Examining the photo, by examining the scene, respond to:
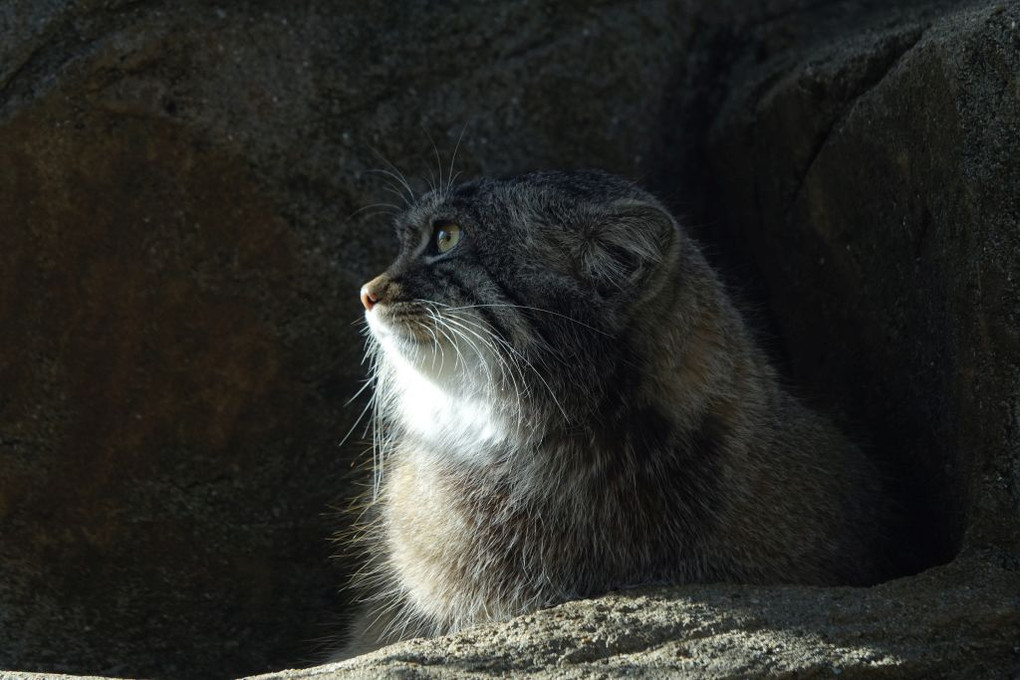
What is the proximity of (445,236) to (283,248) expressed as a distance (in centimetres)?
94

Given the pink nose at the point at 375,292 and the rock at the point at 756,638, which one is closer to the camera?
the rock at the point at 756,638

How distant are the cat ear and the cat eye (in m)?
0.43

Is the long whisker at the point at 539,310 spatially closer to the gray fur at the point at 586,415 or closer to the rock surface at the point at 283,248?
the gray fur at the point at 586,415

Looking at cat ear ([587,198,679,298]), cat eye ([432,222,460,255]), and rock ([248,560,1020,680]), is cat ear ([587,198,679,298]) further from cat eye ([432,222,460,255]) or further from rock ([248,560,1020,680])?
rock ([248,560,1020,680])

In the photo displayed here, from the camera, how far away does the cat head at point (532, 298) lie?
3207 mm

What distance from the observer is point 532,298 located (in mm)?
3244

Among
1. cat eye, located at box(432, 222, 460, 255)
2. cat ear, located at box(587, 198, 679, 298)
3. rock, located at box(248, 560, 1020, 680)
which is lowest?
rock, located at box(248, 560, 1020, 680)

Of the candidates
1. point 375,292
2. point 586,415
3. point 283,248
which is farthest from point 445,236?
point 283,248

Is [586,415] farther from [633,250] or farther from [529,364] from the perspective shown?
[633,250]

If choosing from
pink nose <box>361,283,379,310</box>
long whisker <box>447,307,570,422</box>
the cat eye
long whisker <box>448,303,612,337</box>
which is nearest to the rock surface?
the cat eye

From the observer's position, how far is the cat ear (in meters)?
3.22

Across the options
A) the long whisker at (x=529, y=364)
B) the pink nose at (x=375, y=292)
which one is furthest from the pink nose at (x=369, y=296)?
the long whisker at (x=529, y=364)

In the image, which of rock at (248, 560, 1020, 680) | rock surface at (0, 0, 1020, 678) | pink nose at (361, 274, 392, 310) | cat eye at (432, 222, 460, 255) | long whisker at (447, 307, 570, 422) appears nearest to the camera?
rock at (248, 560, 1020, 680)

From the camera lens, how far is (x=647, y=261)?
3227 millimetres
